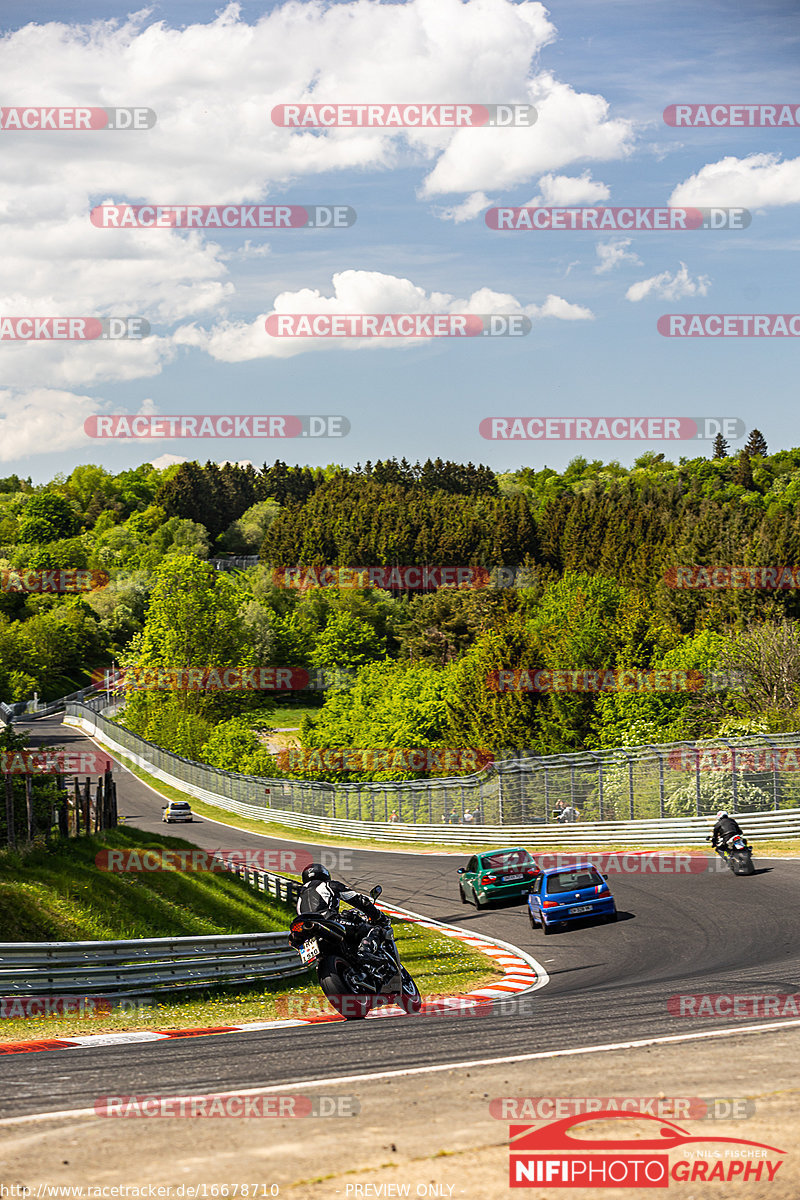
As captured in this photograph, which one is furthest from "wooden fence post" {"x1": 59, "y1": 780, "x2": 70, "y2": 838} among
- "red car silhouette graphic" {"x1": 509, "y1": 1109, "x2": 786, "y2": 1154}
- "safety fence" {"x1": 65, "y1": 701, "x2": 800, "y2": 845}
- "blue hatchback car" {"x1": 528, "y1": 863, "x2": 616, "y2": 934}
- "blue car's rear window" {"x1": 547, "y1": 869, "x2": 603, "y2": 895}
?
"safety fence" {"x1": 65, "y1": 701, "x2": 800, "y2": 845}

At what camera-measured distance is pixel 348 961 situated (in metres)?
11.1

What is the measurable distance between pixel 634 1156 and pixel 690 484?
612ft

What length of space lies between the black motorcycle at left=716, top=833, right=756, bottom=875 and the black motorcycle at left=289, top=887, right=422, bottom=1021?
12865mm

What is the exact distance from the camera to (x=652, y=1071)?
745 centimetres

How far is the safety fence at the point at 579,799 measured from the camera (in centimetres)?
2738

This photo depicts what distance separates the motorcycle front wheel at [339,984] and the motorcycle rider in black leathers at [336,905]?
244 millimetres

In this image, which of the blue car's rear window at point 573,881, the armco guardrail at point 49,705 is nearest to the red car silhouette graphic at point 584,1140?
the blue car's rear window at point 573,881

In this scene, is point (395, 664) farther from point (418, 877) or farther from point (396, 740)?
point (418, 877)

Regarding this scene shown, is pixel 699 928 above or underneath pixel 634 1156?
underneath

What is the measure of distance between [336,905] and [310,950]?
555mm

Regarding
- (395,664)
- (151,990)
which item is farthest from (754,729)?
(395,664)

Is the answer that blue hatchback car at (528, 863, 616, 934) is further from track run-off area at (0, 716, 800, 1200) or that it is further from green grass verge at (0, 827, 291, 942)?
green grass verge at (0, 827, 291, 942)

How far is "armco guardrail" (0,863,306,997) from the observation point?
11625 millimetres

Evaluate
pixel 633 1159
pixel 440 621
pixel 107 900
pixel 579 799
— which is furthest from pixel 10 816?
pixel 440 621
